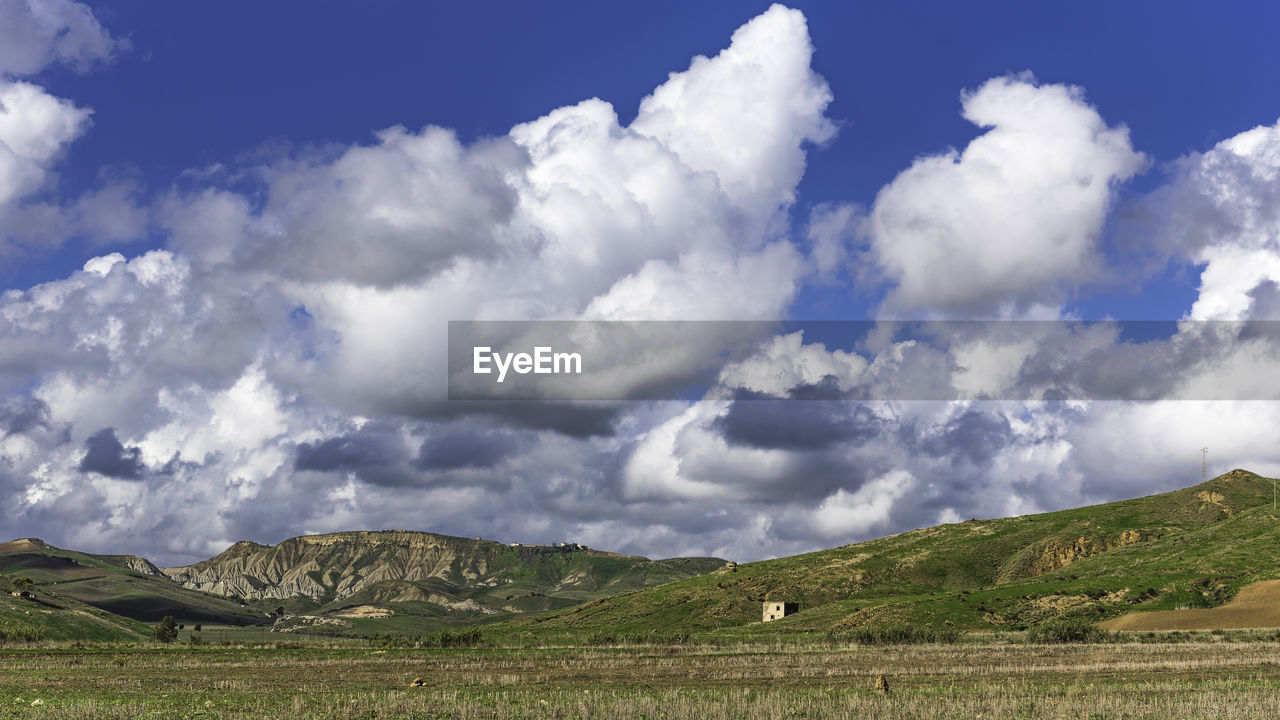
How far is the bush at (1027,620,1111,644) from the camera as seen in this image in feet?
366

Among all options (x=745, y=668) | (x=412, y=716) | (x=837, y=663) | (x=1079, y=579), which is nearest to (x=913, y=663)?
(x=837, y=663)

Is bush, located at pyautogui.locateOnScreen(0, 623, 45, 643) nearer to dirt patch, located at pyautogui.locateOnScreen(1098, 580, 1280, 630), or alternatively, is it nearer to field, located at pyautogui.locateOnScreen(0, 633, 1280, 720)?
field, located at pyautogui.locateOnScreen(0, 633, 1280, 720)

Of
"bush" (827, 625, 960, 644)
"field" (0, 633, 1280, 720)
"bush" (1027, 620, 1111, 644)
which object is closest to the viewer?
"field" (0, 633, 1280, 720)

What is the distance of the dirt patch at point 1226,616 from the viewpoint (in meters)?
131

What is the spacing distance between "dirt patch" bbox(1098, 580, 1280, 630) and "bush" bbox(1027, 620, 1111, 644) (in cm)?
2649

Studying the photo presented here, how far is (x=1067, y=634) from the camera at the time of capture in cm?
11194

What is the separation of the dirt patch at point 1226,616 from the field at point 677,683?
34.5m

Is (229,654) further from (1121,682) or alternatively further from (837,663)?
(1121,682)

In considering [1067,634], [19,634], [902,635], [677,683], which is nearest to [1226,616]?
[1067,634]

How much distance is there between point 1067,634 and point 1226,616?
3919 cm

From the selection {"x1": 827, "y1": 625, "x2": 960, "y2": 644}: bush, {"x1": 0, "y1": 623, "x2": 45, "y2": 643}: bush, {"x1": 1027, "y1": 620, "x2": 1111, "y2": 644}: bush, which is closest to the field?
{"x1": 1027, "y1": 620, "x2": 1111, "y2": 644}: bush

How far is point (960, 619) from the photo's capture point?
15112cm

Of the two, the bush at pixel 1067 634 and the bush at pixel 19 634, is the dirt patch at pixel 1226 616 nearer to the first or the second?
the bush at pixel 1067 634

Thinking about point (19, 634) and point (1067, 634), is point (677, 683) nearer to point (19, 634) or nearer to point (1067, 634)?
point (1067, 634)
